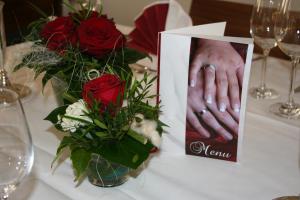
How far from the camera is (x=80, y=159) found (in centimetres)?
60

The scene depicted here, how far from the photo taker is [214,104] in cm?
73

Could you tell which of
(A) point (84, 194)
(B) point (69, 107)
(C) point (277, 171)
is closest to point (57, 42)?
(B) point (69, 107)

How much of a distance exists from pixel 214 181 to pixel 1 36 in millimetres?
664

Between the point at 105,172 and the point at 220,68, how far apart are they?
0.85 ft

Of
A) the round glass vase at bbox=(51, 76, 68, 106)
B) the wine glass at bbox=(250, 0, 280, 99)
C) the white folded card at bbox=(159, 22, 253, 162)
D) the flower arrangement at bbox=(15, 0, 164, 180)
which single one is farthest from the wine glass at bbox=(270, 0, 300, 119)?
the round glass vase at bbox=(51, 76, 68, 106)

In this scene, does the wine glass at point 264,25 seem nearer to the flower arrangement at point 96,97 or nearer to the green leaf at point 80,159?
the flower arrangement at point 96,97

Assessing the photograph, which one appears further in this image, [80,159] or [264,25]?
[264,25]

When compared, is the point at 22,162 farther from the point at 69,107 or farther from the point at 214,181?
the point at 214,181

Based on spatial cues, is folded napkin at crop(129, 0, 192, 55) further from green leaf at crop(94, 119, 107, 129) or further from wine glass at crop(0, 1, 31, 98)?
green leaf at crop(94, 119, 107, 129)

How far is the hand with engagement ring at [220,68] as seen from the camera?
0.69 m

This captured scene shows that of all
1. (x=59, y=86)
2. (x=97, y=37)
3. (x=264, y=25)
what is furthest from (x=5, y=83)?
(x=264, y=25)

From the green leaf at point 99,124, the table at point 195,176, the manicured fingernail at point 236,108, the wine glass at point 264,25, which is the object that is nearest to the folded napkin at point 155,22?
the wine glass at point 264,25

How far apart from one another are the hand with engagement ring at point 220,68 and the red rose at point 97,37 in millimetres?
151

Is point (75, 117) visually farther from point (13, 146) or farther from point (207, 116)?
point (207, 116)
